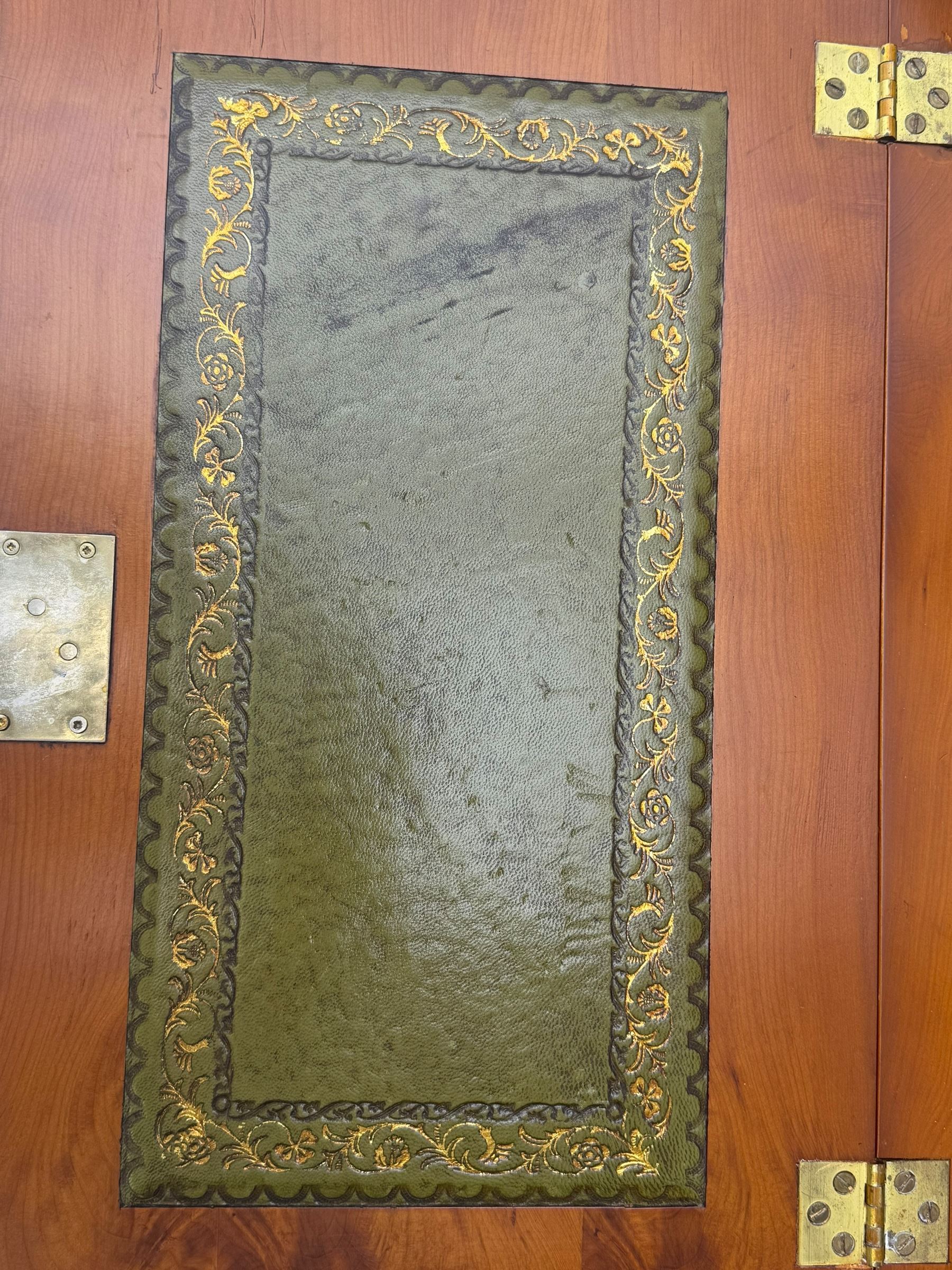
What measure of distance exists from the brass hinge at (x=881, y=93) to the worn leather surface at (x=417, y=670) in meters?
0.20

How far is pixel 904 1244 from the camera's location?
961 mm

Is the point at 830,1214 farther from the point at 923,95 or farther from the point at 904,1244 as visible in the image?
the point at 923,95

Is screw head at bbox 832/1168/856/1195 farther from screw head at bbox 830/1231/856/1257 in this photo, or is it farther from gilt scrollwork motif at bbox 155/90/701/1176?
gilt scrollwork motif at bbox 155/90/701/1176

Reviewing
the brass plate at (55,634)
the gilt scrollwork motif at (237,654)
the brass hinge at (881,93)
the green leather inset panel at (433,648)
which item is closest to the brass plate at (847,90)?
the brass hinge at (881,93)

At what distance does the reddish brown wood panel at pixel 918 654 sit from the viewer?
3.20 ft

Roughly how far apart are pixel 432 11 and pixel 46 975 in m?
0.91

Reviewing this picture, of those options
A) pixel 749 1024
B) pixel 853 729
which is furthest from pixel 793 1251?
pixel 853 729

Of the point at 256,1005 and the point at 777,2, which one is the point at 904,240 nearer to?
the point at 777,2

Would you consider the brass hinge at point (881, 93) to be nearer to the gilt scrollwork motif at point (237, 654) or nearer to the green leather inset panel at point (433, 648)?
the gilt scrollwork motif at point (237, 654)

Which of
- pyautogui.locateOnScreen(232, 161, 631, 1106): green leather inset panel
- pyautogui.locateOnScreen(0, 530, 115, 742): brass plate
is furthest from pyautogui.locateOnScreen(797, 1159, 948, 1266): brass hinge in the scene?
pyautogui.locateOnScreen(0, 530, 115, 742): brass plate

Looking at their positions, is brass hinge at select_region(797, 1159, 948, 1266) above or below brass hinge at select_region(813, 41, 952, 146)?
below

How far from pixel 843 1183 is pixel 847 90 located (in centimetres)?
100

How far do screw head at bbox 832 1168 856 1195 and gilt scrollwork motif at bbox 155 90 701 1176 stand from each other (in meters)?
0.17

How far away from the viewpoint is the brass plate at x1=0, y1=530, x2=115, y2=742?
0.91 metres
